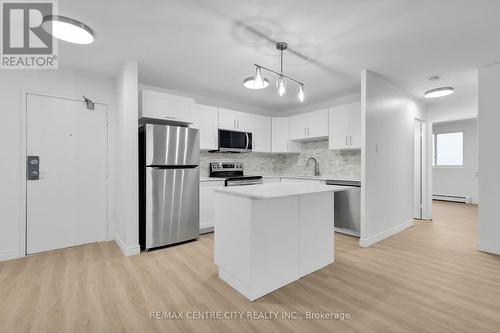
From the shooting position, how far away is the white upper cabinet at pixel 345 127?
→ 4.05m

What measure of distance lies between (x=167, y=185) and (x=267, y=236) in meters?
1.86

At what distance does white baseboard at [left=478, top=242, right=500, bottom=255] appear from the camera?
10.1 feet

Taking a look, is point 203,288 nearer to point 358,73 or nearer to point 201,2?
point 201,2

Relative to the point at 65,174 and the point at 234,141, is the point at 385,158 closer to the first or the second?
the point at 234,141

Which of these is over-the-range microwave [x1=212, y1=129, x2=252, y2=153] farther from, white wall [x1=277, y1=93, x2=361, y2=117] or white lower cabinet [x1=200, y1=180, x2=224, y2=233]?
white wall [x1=277, y1=93, x2=361, y2=117]

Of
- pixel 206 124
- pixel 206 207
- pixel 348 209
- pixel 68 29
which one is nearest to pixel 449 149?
pixel 348 209

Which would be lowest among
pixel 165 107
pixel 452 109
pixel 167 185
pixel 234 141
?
pixel 167 185

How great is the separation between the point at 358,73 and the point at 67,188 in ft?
15.1

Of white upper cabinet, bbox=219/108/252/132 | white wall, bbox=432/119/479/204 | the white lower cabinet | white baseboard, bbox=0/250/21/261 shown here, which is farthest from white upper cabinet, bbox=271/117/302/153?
white wall, bbox=432/119/479/204

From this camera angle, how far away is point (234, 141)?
464cm

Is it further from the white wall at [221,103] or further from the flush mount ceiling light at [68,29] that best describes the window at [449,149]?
the flush mount ceiling light at [68,29]

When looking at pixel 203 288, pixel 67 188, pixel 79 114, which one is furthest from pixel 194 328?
pixel 79 114

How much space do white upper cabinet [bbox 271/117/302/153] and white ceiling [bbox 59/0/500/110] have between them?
5.14ft

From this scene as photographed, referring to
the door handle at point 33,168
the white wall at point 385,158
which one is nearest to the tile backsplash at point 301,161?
the white wall at point 385,158
